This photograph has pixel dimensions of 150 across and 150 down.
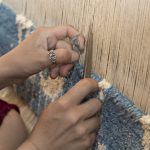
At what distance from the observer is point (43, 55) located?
0.93m

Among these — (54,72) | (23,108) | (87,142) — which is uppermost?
(54,72)

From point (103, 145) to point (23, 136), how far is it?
0.84ft

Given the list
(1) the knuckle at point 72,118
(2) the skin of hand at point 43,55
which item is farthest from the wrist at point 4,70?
(1) the knuckle at point 72,118

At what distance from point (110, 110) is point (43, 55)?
21 cm

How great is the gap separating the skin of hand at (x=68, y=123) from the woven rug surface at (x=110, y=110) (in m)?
0.03

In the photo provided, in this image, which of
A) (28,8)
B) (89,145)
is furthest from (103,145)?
(28,8)

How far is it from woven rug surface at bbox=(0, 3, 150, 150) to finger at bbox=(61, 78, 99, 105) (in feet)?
0.08

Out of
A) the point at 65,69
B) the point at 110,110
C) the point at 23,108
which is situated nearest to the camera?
the point at 110,110

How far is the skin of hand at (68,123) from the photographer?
2.85 ft

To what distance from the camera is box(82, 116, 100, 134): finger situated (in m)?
0.88

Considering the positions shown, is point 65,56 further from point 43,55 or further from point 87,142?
point 87,142

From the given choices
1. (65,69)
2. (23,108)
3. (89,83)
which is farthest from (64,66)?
(23,108)

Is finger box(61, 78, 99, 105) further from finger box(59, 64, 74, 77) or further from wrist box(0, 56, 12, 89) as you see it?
wrist box(0, 56, 12, 89)

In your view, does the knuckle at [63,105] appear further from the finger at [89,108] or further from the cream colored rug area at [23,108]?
the cream colored rug area at [23,108]
